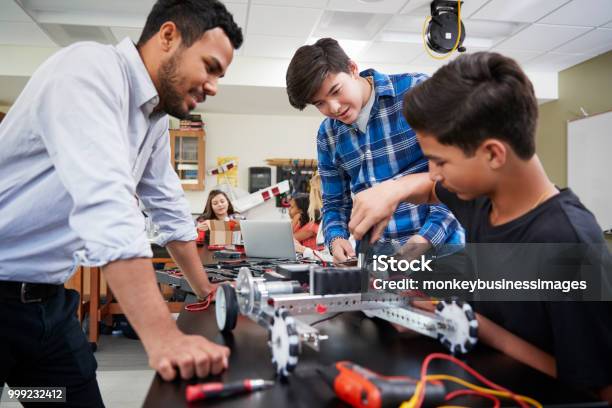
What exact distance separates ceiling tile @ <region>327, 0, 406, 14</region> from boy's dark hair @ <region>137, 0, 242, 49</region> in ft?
8.32

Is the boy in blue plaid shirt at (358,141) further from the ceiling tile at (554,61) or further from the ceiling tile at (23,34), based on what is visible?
the ceiling tile at (554,61)

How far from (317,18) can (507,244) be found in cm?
312

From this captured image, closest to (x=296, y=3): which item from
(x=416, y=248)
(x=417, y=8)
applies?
(x=417, y=8)

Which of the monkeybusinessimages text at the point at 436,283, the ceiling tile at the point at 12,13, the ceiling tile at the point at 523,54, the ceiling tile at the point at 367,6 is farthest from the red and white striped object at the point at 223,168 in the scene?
the monkeybusinessimages text at the point at 436,283

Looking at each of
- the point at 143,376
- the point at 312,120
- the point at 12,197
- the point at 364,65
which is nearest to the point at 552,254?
the point at 12,197

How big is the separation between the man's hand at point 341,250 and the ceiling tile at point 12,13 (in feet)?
10.8

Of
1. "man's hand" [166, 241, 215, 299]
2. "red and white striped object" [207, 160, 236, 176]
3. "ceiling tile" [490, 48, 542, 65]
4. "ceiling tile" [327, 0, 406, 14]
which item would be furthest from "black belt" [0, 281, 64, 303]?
"red and white striped object" [207, 160, 236, 176]

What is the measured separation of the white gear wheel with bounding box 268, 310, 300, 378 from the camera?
0.56m

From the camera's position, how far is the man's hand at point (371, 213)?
2.96 ft

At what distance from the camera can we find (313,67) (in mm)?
1266

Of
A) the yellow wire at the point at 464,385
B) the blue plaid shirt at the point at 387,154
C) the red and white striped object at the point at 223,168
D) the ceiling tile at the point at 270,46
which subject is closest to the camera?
the yellow wire at the point at 464,385

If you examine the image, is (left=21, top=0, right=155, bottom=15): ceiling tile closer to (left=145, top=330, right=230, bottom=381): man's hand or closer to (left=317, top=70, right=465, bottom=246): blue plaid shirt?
(left=317, top=70, right=465, bottom=246): blue plaid shirt

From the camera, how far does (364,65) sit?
15.3 ft

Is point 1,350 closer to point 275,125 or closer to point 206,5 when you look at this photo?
point 206,5
